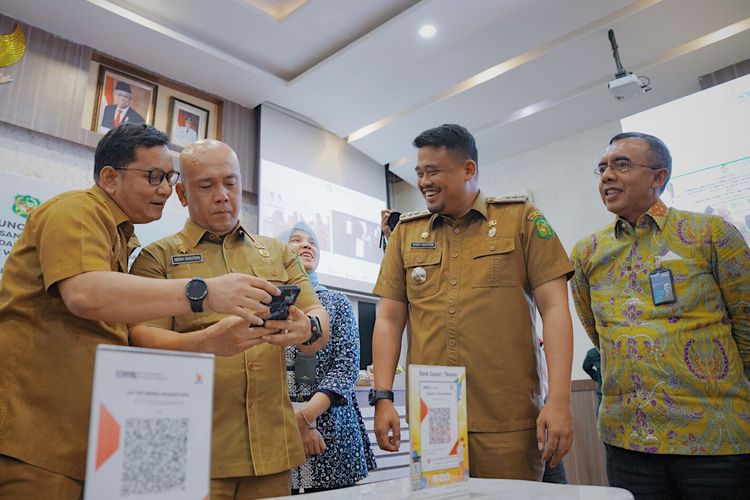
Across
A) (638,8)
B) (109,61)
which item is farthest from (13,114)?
(638,8)

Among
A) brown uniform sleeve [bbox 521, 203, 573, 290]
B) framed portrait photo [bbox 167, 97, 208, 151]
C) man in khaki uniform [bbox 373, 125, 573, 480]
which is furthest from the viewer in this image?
framed portrait photo [bbox 167, 97, 208, 151]

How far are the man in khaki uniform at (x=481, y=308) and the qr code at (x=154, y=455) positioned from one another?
884 millimetres

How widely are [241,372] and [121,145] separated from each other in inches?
23.0

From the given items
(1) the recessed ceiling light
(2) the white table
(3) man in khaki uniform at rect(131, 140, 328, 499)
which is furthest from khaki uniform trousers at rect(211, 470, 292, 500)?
(1) the recessed ceiling light

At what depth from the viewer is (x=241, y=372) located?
126cm

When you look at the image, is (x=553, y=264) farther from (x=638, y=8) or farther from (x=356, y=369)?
(x=638, y=8)

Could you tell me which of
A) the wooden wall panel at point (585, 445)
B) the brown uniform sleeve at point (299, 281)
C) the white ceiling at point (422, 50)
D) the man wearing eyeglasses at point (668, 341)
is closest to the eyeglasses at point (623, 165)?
the man wearing eyeglasses at point (668, 341)

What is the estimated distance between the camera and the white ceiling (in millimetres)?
3918

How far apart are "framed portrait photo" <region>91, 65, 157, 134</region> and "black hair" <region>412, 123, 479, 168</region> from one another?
10.7 feet

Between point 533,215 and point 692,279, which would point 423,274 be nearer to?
point 533,215

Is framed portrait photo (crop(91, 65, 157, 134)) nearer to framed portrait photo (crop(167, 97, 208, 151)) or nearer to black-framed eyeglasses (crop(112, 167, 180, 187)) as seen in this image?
framed portrait photo (crop(167, 97, 208, 151))

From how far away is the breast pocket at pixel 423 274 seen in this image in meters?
1.60

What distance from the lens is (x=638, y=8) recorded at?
3879 millimetres

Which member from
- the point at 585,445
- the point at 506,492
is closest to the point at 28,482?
the point at 506,492
